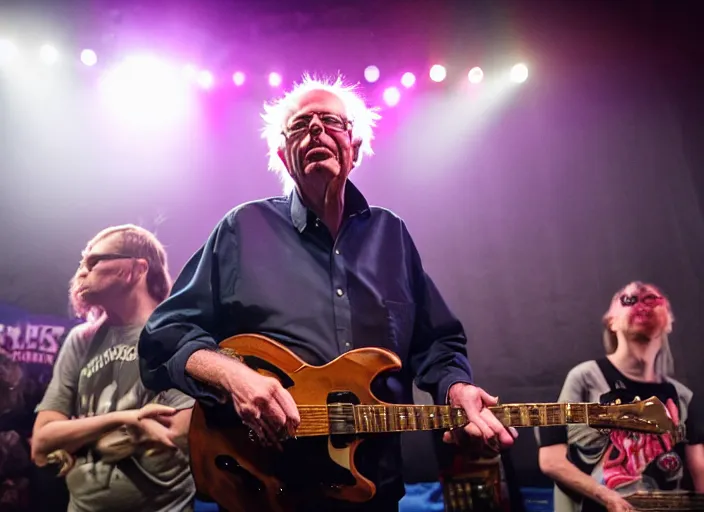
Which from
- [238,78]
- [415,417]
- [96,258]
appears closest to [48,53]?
[238,78]

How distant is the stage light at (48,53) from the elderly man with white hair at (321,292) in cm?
106

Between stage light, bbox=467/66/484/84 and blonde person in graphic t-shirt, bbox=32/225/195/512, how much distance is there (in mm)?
1599

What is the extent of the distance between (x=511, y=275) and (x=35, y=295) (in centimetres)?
196

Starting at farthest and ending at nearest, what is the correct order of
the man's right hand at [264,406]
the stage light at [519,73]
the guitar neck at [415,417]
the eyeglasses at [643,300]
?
the stage light at [519,73] < the eyeglasses at [643,300] < the guitar neck at [415,417] < the man's right hand at [264,406]

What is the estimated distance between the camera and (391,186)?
2729 mm

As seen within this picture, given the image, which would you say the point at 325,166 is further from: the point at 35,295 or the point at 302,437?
the point at 35,295

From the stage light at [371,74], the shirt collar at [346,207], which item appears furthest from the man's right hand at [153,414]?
the stage light at [371,74]

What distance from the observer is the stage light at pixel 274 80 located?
280 centimetres

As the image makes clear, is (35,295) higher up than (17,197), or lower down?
lower down

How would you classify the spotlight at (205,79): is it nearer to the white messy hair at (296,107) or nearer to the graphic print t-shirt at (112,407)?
the white messy hair at (296,107)

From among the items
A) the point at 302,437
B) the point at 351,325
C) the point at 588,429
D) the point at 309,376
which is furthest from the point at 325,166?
the point at 588,429

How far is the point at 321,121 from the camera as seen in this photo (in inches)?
95.6

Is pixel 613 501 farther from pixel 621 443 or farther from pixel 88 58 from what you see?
pixel 88 58

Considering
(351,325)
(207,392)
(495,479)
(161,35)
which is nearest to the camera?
(207,392)
